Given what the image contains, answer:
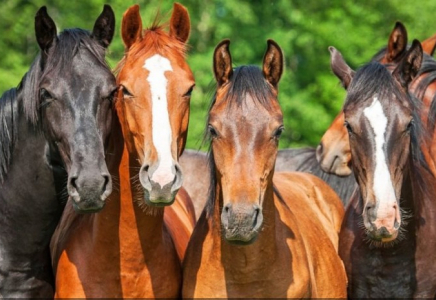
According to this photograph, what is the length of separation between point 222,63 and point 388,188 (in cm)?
131

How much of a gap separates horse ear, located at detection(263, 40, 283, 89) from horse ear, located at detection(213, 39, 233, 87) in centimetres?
23

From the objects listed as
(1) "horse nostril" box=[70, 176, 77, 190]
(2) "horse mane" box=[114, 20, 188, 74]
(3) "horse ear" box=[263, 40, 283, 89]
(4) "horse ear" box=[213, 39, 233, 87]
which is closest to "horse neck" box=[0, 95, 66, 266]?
(1) "horse nostril" box=[70, 176, 77, 190]

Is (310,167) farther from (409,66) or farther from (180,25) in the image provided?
(180,25)

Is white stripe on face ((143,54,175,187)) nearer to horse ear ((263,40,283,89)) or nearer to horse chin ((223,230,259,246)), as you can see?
horse chin ((223,230,259,246))

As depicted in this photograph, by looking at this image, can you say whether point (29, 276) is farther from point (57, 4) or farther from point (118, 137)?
point (57, 4)

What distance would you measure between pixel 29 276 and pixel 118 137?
1100 millimetres

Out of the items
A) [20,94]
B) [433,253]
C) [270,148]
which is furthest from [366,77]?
[20,94]

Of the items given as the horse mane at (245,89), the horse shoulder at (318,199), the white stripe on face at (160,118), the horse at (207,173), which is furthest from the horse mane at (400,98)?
the horse at (207,173)

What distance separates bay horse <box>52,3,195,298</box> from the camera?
561 centimetres

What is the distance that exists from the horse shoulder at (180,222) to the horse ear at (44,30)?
1540mm

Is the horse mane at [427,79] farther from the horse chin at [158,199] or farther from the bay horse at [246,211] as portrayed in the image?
the horse chin at [158,199]

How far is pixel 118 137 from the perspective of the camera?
19.4 ft

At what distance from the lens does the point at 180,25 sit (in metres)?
6.16

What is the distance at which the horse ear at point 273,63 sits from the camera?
5.82m
